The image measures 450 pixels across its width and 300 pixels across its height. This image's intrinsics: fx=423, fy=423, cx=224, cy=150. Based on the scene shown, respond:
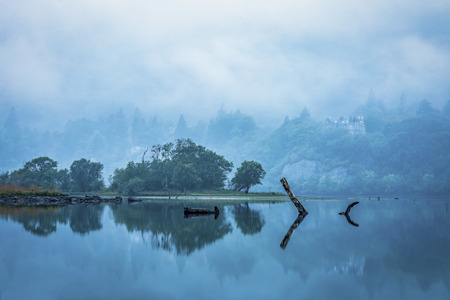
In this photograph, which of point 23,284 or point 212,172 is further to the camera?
point 212,172

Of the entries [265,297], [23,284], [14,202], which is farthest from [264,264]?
[14,202]

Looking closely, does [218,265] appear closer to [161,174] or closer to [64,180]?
[161,174]

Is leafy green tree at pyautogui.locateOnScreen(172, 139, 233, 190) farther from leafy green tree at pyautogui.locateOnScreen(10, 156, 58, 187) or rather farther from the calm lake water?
the calm lake water

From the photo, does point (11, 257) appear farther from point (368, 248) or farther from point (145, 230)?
point (368, 248)

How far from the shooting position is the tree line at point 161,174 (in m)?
138

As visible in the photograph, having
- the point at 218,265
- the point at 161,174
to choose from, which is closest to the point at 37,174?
the point at 161,174

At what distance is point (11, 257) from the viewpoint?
20984mm

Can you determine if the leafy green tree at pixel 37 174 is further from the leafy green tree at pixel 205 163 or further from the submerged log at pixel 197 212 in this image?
the submerged log at pixel 197 212

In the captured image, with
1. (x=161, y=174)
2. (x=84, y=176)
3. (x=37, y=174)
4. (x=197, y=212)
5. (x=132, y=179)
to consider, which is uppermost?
(x=161, y=174)

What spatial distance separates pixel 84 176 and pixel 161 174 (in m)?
32.8

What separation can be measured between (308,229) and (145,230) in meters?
13.7

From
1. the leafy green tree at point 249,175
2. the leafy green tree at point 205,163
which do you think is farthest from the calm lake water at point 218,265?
the leafy green tree at point 205,163

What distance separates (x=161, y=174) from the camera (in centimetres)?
15012

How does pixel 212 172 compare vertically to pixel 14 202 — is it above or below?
above
